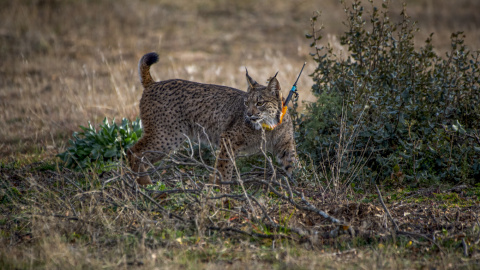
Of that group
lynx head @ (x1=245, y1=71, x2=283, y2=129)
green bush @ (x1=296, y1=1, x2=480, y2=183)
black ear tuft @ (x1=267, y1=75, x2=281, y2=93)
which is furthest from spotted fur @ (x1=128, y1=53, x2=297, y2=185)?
green bush @ (x1=296, y1=1, x2=480, y2=183)

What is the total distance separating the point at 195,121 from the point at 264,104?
1128mm

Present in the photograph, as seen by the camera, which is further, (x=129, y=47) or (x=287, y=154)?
(x=129, y=47)

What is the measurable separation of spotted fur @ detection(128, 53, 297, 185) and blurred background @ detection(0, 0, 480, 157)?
5.93 feet

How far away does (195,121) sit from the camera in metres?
6.62

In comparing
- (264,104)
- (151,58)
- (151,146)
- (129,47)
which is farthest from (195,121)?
(129,47)

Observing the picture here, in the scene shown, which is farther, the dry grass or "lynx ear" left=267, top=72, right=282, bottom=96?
"lynx ear" left=267, top=72, right=282, bottom=96

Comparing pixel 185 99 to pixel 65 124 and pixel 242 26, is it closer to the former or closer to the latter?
pixel 65 124

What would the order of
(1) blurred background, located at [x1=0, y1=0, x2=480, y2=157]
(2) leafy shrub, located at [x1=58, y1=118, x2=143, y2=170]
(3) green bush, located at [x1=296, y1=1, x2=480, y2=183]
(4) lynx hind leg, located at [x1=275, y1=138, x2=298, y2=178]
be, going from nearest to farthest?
(3) green bush, located at [x1=296, y1=1, x2=480, y2=183]
(4) lynx hind leg, located at [x1=275, y1=138, x2=298, y2=178]
(2) leafy shrub, located at [x1=58, y1=118, x2=143, y2=170]
(1) blurred background, located at [x1=0, y1=0, x2=480, y2=157]

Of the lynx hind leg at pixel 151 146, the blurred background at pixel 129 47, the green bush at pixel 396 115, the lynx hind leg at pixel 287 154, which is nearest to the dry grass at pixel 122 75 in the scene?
the blurred background at pixel 129 47

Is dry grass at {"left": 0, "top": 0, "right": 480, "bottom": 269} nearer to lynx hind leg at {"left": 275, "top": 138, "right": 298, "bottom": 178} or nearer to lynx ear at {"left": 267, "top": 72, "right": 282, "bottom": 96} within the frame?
lynx hind leg at {"left": 275, "top": 138, "right": 298, "bottom": 178}

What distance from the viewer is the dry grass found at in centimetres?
399

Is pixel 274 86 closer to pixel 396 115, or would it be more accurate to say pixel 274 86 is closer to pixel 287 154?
pixel 287 154

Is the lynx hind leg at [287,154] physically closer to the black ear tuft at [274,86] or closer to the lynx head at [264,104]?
the lynx head at [264,104]

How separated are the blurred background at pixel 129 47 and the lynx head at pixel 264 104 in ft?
9.53
